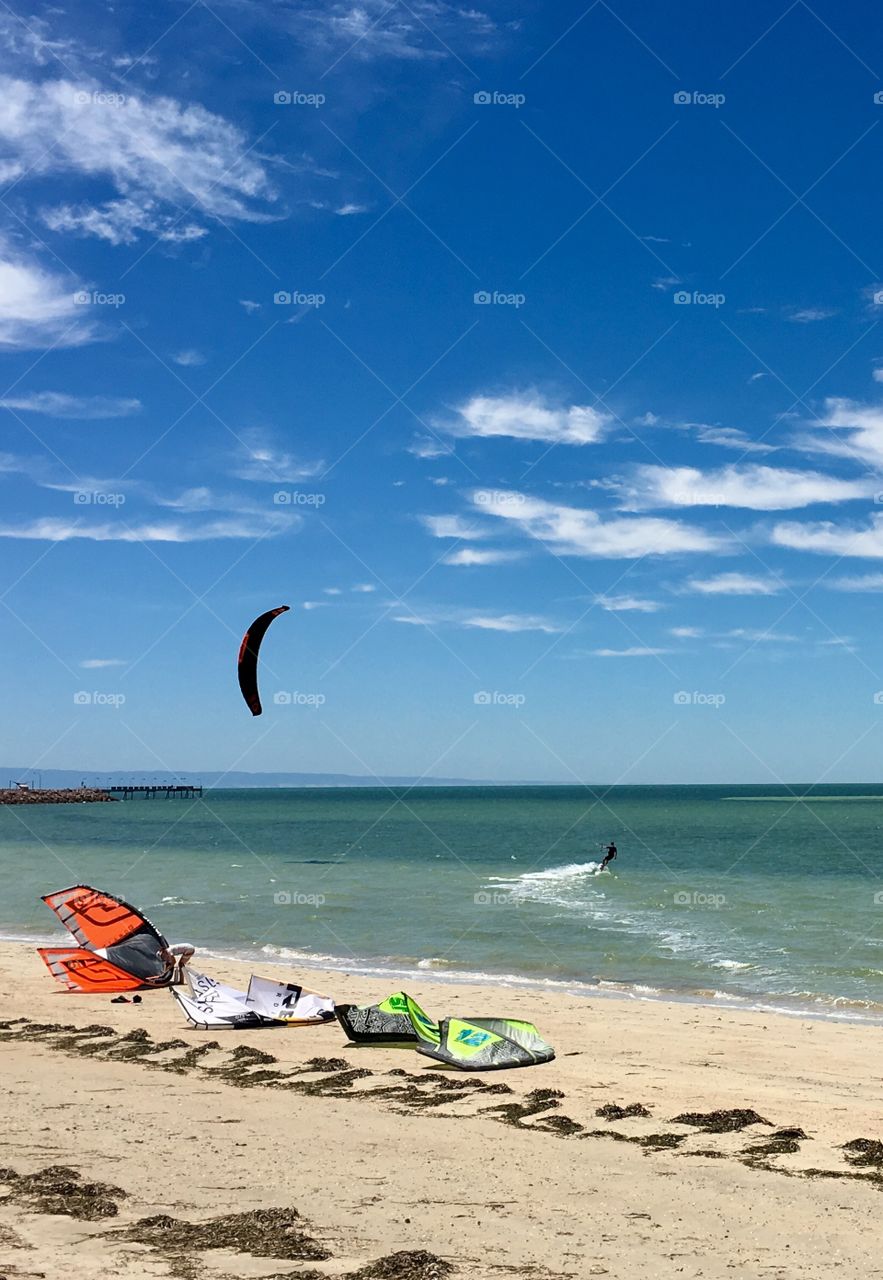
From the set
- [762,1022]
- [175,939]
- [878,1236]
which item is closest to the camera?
[878,1236]

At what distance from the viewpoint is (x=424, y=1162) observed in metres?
8.14

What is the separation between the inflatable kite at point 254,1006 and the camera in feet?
45.9

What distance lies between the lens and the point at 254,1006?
14.2 metres

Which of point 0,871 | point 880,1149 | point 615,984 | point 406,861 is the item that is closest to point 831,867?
point 406,861

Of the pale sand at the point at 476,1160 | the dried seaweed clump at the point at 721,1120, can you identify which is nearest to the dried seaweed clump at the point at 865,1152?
the pale sand at the point at 476,1160

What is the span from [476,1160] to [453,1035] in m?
3.66

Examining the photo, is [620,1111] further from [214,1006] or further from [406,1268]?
[214,1006]

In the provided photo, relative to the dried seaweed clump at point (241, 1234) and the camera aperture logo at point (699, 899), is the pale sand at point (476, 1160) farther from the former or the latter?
the camera aperture logo at point (699, 899)

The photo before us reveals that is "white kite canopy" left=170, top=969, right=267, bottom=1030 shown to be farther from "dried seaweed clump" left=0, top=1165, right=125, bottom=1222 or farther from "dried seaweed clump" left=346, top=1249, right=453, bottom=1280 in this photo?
"dried seaweed clump" left=346, top=1249, right=453, bottom=1280

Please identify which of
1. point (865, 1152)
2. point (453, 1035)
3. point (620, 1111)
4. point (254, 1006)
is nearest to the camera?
point (865, 1152)

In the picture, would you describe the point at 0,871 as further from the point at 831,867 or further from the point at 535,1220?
the point at 535,1220

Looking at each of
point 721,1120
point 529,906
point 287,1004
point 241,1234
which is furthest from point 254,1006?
point 529,906

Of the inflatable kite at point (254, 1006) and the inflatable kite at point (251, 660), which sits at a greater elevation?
the inflatable kite at point (251, 660)

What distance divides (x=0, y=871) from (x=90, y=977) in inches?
1078
